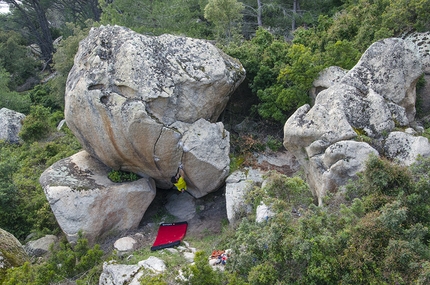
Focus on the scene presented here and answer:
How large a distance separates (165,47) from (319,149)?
562cm

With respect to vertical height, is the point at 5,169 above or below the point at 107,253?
above

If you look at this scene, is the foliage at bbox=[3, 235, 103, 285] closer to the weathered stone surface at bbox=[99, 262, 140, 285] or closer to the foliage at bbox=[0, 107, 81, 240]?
the weathered stone surface at bbox=[99, 262, 140, 285]

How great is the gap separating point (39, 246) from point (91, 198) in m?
2.23

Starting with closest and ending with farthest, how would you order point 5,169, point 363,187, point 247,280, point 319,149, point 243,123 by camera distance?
point 247,280, point 363,187, point 319,149, point 5,169, point 243,123

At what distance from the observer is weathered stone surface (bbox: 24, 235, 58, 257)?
11.3 meters

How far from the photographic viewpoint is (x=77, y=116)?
11289 mm

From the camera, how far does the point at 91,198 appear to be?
1109 cm

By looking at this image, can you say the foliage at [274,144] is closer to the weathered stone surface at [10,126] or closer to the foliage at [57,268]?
the foliage at [57,268]

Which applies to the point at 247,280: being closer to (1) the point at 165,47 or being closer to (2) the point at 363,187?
(2) the point at 363,187

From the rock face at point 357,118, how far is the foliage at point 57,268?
561 cm

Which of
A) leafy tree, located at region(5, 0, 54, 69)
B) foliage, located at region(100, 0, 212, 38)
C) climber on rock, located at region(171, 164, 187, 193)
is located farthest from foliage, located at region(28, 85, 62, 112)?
climber on rock, located at region(171, 164, 187, 193)

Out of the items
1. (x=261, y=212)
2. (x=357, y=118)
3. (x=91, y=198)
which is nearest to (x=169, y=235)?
(x=91, y=198)

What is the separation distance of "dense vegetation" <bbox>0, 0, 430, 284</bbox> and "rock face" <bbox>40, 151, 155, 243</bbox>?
0.89 metres

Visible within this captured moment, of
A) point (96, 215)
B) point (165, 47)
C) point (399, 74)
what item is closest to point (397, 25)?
point (399, 74)
